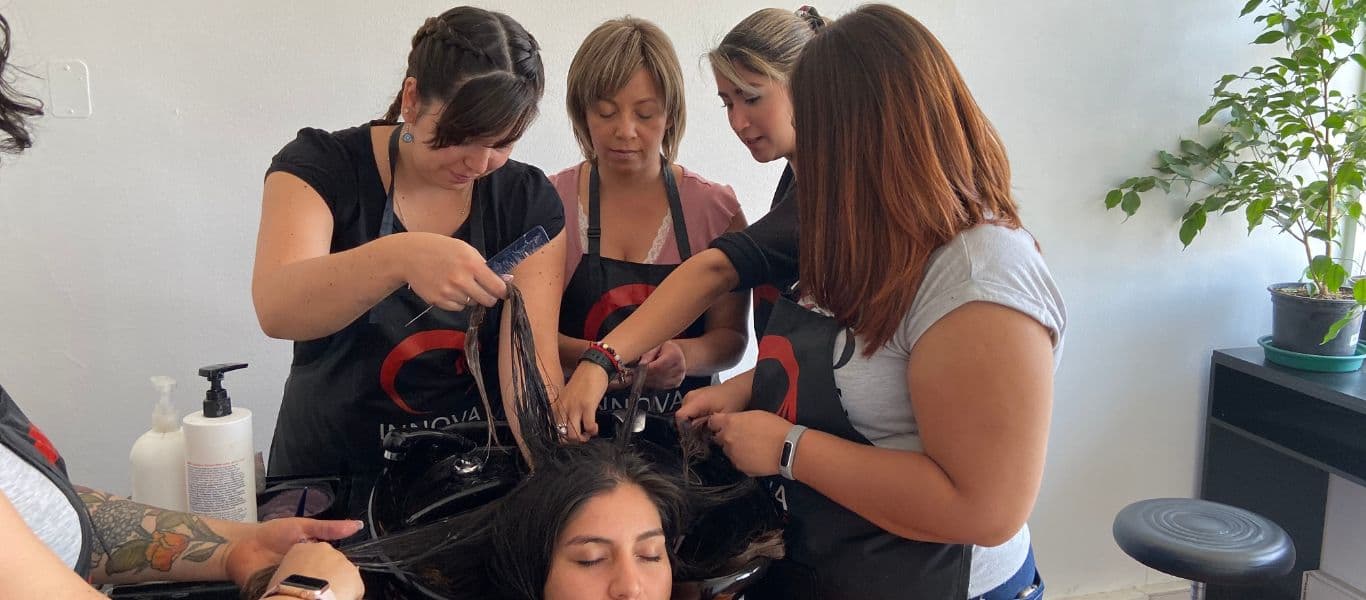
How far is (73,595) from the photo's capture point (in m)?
0.60

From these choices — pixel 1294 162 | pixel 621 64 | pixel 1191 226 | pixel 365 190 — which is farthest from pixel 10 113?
pixel 1294 162

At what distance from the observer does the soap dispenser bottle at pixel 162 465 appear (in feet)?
3.54

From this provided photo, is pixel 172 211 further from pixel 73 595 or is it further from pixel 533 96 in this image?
pixel 73 595

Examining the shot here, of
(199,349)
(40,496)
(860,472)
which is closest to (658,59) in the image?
(860,472)

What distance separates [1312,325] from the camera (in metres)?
2.13

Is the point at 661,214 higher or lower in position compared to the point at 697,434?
higher

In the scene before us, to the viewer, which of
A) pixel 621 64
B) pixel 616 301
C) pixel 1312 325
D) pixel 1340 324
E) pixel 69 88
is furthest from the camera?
pixel 1312 325

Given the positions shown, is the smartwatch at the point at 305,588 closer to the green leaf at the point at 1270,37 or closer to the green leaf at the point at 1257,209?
the green leaf at the point at 1257,209

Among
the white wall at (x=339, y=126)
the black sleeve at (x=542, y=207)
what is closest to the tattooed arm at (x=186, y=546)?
the black sleeve at (x=542, y=207)

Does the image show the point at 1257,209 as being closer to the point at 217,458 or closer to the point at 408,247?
the point at 408,247

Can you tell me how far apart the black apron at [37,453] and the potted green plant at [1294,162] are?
222 centimetres

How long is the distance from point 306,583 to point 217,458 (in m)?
0.38

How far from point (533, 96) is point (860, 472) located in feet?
Answer: 2.00

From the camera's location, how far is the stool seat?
1.48 m
